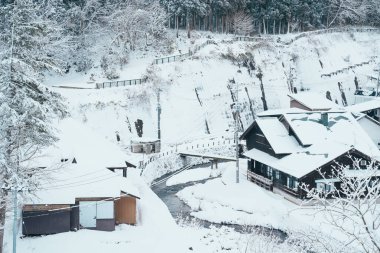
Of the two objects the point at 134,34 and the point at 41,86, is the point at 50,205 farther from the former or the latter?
the point at 134,34

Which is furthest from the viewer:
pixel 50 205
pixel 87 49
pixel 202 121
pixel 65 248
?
pixel 87 49

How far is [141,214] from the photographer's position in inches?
1059

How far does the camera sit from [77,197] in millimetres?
23359

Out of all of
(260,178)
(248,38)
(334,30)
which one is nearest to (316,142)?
(260,178)

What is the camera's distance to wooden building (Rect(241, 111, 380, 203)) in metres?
29.8

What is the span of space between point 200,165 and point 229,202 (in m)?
11.8

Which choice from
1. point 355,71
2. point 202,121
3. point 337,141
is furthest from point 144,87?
point 355,71

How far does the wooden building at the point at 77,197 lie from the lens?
22.7m

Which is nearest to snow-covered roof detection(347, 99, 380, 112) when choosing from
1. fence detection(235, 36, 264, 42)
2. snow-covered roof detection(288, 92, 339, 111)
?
snow-covered roof detection(288, 92, 339, 111)

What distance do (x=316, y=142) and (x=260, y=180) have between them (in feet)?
16.6

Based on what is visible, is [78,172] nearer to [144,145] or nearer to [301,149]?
[301,149]

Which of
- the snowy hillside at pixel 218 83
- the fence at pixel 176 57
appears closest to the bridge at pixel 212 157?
the snowy hillside at pixel 218 83

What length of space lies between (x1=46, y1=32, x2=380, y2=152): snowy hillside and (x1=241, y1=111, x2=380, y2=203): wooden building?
1185 cm

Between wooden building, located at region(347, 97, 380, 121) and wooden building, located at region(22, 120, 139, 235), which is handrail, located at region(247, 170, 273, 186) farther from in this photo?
wooden building, located at region(347, 97, 380, 121)
